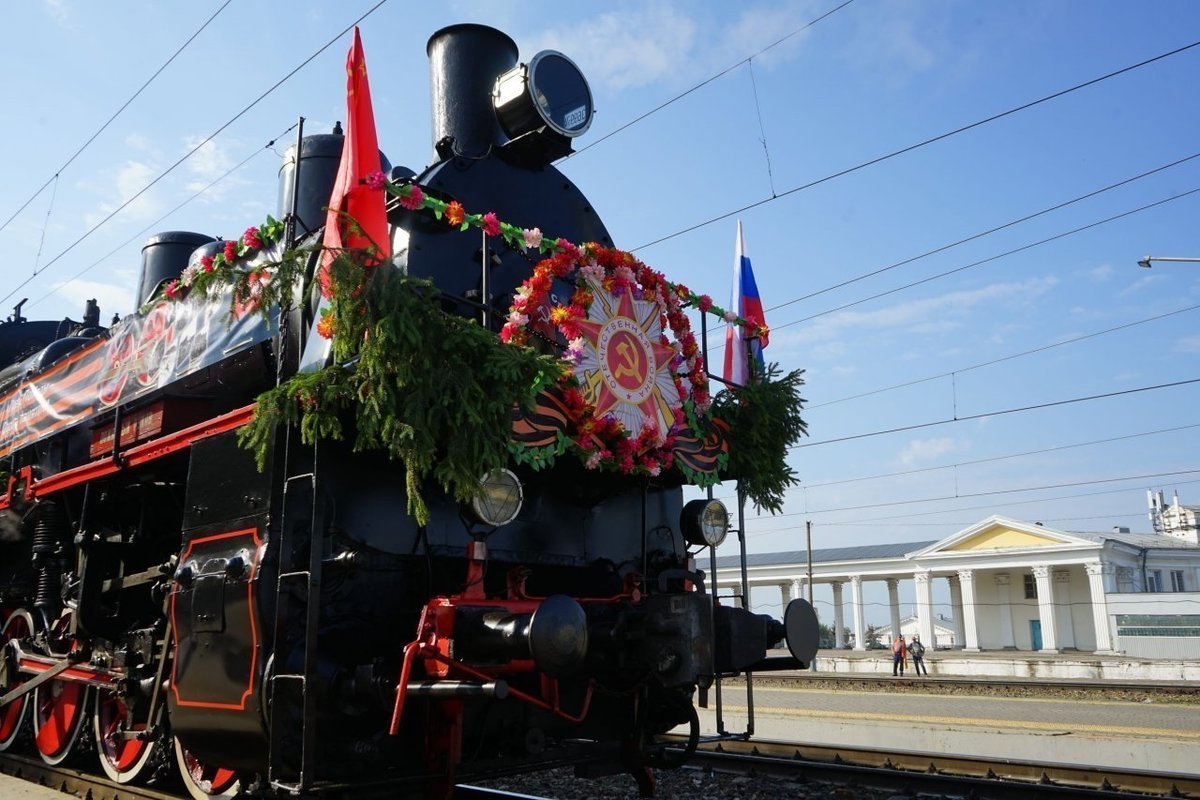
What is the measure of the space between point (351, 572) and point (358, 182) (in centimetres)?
192

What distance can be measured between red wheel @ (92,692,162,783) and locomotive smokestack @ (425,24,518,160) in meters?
4.42

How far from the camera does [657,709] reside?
5.77 m

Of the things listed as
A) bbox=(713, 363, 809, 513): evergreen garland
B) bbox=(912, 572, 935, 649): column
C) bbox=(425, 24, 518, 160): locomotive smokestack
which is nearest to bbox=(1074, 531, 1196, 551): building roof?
bbox=(912, 572, 935, 649): column

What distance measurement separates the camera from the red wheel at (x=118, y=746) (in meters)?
6.12

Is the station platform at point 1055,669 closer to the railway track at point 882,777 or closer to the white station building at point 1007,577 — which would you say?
the white station building at point 1007,577

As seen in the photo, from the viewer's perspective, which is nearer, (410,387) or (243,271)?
(410,387)

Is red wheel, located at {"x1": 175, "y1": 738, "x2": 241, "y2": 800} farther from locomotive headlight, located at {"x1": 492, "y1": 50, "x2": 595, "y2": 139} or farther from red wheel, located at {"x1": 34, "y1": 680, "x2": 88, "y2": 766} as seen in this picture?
locomotive headlight, located at {"x1": 492, "y1": 50, "x2": 595, "y2": 139}

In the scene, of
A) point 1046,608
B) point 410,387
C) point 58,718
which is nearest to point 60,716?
point 58,718

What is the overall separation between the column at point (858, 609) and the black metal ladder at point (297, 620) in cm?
4235

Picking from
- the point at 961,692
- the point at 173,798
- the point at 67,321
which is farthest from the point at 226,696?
the point at 961,692

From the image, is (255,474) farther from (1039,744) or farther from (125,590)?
(1039,744)

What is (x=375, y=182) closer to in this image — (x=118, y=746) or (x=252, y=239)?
(x=252, y=239)

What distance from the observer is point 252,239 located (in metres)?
5.66

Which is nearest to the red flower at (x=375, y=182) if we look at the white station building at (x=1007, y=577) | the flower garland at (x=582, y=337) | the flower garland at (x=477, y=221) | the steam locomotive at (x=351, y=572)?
the flower garland at (x=477, y=221)
